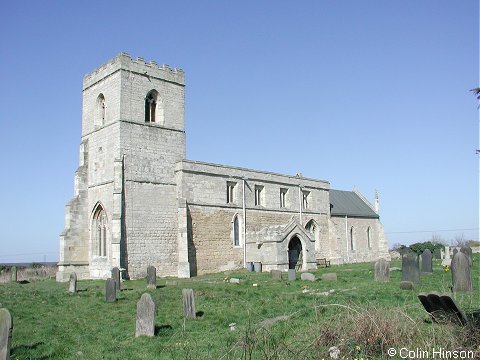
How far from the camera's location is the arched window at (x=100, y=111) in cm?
2956

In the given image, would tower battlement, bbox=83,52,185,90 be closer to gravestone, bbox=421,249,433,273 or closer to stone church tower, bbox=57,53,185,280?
stone church tower, bbox=57,53,185,280

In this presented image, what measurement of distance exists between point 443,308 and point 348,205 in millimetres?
36788

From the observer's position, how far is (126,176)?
26.8m

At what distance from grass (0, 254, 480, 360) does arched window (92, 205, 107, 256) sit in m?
8.30

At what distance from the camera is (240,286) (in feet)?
63.5

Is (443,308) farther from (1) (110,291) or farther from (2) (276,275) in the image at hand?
(2) (276,275)

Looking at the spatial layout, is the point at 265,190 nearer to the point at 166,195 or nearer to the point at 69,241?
the point at 166,195

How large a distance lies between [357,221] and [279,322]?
3382 cm

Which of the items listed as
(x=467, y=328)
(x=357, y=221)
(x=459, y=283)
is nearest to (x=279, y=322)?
(x=467, y=328)

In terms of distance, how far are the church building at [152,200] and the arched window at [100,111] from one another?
6 cm

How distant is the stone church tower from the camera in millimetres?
26531

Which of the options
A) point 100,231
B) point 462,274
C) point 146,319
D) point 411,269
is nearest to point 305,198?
point 100,231

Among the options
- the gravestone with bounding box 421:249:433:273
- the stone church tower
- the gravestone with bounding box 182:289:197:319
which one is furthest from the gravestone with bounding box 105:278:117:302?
the gravestone with bounding box 421:249:433:273

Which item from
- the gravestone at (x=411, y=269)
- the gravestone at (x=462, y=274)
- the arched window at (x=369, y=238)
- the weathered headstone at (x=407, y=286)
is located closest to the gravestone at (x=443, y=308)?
the gravestone at (x=462, y=274)
